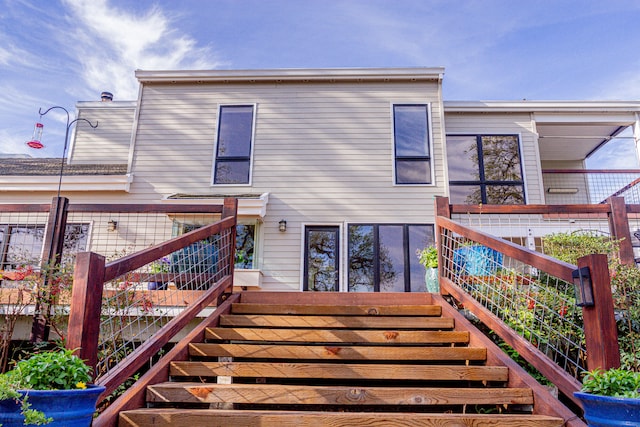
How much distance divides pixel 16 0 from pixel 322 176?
882 centimetres

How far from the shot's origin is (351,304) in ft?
13.1

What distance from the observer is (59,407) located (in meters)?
1.49

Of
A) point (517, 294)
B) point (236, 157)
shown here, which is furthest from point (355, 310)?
point (236, 157)

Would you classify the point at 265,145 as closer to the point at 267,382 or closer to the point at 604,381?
the point at 267,382

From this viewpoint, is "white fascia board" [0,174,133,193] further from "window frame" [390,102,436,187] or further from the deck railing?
"window frame" [390,102,436,187]

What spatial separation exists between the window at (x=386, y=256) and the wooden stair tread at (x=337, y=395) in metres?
4.95

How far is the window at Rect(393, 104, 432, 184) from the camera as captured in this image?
7906mm

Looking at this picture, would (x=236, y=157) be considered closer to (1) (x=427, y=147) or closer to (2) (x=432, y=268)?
(1) (x=427, y=147)

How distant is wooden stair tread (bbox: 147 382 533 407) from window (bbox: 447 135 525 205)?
624cm

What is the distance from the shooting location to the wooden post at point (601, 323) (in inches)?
74.2

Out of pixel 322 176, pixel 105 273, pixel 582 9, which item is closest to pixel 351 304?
pixel 105 273

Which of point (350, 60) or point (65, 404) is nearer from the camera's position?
point (65, 404)

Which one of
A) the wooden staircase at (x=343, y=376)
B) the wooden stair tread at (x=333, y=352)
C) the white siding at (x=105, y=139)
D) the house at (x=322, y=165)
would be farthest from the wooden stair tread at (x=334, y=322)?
the white siding at (x=105, y=139)

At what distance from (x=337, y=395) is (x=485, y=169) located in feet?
23.0
